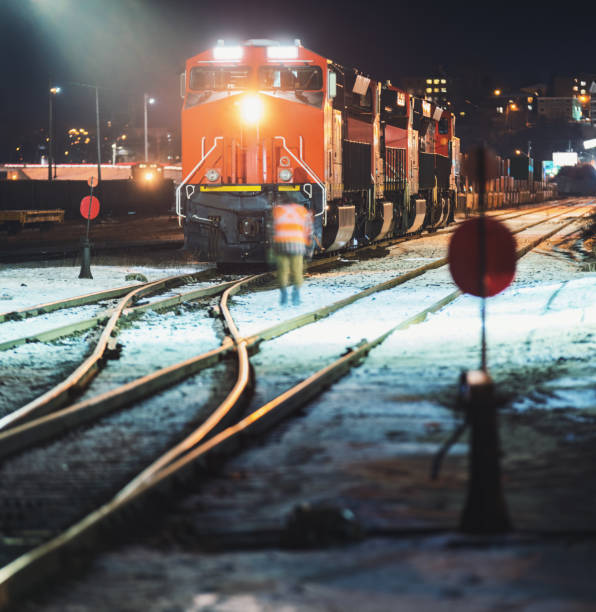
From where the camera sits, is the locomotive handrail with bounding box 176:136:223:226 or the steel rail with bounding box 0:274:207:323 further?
the locomotive handrail with bounding box 176:136:223:226

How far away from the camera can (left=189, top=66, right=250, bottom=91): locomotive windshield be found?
19.3 metres

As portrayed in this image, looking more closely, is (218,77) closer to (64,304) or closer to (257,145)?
(257,145)

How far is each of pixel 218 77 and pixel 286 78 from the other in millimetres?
1419

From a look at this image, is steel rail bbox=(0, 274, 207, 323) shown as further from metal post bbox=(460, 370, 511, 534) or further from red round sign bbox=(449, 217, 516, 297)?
metal post bbox=(460, 370, 511, 534)

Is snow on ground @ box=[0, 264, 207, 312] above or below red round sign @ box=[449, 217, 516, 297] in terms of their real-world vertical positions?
below

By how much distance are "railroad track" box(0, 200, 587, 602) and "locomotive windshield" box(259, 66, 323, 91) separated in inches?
354

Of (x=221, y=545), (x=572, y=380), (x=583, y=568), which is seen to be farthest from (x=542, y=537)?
(x=572, y=380)

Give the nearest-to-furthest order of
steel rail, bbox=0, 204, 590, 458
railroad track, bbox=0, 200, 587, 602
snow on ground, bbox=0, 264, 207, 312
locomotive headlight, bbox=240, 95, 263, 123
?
1. railroad track, bbox=0, 200, 587, 602
2. steel rail, bbox=0, 204, 590, 458
3. snow on ground, bbox=0, 264, 207, 312
4. locomotive headlight, bbox=240, 95, 263, 123

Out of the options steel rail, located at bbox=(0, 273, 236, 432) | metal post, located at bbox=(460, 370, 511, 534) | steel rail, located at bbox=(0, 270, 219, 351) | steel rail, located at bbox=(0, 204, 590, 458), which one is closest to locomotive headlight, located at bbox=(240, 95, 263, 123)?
steel rail, located at bbox=(0, 273, 236, 432)

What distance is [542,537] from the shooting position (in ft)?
14.4

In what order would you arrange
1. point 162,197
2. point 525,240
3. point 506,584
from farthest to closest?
point 162,197 < point 525,240 < point 506,584

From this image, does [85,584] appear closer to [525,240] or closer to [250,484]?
[250,484]

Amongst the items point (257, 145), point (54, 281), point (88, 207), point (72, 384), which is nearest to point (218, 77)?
point (257, 145)

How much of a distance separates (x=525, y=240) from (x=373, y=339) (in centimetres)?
2092
